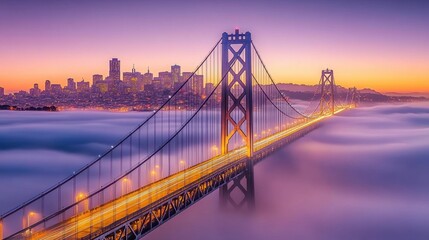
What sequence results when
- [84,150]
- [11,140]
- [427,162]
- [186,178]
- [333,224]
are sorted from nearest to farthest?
1. [186,178]
2. [333,224]
3. [427,162]
4. [84,150]
5. [11,140]

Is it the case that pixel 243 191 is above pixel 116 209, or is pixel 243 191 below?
below

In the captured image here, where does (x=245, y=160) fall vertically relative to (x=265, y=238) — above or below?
above

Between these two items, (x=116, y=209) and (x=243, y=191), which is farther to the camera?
(x=243, y=191)

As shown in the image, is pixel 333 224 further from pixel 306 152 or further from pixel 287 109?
pixel 287 109

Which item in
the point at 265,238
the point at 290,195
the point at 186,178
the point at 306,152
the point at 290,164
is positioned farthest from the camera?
the point at 306,152

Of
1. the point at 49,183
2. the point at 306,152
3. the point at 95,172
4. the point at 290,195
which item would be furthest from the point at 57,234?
the point at 306,152

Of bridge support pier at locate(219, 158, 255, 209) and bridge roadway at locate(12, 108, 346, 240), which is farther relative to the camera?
bridge support pier at locate(219, 158, 255, 209)

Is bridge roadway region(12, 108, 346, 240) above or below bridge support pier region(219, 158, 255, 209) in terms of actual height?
above

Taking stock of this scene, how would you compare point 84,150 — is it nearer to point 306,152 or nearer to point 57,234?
point 306,152

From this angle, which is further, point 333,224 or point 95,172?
point 95,172

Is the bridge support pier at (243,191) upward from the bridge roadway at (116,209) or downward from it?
downward

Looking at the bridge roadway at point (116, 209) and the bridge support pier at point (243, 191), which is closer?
the bridge roadway at point (116, 209)
